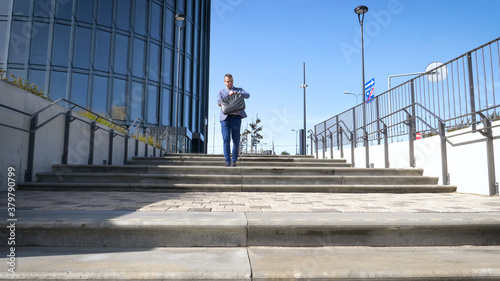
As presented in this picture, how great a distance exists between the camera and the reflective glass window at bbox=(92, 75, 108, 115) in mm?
17281

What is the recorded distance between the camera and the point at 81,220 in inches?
87.4

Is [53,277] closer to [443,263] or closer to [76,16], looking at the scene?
[443,263]

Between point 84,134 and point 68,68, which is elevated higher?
point 68,68

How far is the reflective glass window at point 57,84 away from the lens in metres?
16.4

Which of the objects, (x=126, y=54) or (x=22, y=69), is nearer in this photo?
(x=22, y=69)

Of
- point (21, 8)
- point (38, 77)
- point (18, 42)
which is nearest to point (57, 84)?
point (38, 77)

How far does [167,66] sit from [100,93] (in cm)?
478

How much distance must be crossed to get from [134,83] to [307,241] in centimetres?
1831

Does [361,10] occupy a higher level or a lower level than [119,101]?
higher

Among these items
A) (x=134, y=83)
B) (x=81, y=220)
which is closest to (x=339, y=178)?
(x=81, y=220)

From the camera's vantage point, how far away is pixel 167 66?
67.8 ft

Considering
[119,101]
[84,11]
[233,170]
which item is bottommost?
[233,170]

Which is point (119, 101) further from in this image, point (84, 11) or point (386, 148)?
point (386, 148)

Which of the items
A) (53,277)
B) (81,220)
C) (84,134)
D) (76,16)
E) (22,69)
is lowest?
(53,277)
